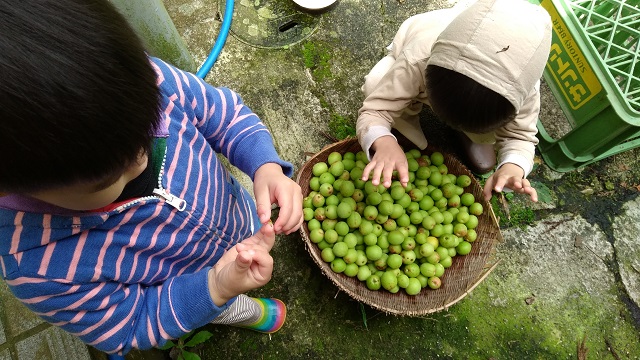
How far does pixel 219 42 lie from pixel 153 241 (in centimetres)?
203

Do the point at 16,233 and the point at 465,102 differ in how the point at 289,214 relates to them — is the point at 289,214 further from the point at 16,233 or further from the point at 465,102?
the point at 465,102

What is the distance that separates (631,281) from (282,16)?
3.10 meters

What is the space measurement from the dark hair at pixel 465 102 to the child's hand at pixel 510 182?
42 centimetres

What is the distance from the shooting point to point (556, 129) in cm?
303

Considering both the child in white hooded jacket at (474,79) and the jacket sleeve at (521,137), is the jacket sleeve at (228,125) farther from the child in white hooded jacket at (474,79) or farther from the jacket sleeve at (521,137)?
the jacket sleeve at (521,137)

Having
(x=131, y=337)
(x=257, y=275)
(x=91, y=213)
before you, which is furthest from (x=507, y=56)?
(x=131, y=337)

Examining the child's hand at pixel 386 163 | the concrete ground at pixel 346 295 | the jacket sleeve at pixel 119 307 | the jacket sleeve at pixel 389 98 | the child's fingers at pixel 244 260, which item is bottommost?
the concrete ground at pixel 346 295

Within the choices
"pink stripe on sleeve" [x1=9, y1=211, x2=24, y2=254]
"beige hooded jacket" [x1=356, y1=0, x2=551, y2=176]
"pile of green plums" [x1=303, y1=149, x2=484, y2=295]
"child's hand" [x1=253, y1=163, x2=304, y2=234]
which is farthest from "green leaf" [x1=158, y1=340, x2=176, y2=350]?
"beige hooded jacket" [x1=356, y1=0, x2=551, y2=176]

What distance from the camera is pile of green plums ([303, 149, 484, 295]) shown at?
7.21 feet

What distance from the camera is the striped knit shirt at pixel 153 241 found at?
3.28ft

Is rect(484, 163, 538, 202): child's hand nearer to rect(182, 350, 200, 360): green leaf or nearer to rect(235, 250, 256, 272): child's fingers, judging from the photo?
rect(235, 250, 256, 272): child's fingers

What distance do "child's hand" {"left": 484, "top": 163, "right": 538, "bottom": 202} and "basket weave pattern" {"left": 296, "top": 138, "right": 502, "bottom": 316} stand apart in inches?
7.5

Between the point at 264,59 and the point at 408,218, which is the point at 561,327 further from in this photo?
the point at 264,59

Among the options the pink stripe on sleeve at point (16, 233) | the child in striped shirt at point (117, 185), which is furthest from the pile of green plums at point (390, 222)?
the pink stripe on sleeve at point (16, 233)
